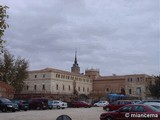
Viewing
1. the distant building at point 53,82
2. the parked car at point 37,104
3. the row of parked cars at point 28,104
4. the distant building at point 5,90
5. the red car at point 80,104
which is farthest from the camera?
the distant building at point 53,82

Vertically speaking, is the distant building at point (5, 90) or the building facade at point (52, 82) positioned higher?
the building facade at point (52, 82)

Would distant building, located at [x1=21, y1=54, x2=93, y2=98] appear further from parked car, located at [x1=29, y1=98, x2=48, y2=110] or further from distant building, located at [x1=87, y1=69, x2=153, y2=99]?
parked car, located at [x1=29, y1=98, x2=48, y2=110]

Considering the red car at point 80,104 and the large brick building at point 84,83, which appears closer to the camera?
the red car at point 80,104

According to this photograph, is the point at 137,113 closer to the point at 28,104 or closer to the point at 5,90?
the point at 28,104

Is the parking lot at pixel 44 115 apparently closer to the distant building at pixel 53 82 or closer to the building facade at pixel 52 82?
the distant building at pixel 53 82

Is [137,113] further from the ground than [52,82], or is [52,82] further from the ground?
[52,82]

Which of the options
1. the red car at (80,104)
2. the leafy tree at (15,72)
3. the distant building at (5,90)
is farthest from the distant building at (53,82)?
the red car at (80,104)

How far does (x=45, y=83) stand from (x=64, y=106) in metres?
62.8

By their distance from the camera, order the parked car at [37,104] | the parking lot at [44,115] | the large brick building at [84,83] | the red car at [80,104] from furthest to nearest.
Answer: the large brick building at [84,83] < the red car at [80,104] < the parked car at [37,104] < the parking lot at [44,115]

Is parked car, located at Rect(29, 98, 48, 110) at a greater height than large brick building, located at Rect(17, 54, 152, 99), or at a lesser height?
lesser

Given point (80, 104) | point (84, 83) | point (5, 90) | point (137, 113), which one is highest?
point (84, 83)

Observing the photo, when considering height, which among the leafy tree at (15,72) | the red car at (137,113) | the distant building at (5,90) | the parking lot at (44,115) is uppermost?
the leafy tree at (15,72)

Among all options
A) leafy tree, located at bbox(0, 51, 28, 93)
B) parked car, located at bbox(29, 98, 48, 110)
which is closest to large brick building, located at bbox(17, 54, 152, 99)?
leafy tree, located at bbox(0, 51, 28, 93)

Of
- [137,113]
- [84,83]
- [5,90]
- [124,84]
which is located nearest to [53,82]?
[84,83]
